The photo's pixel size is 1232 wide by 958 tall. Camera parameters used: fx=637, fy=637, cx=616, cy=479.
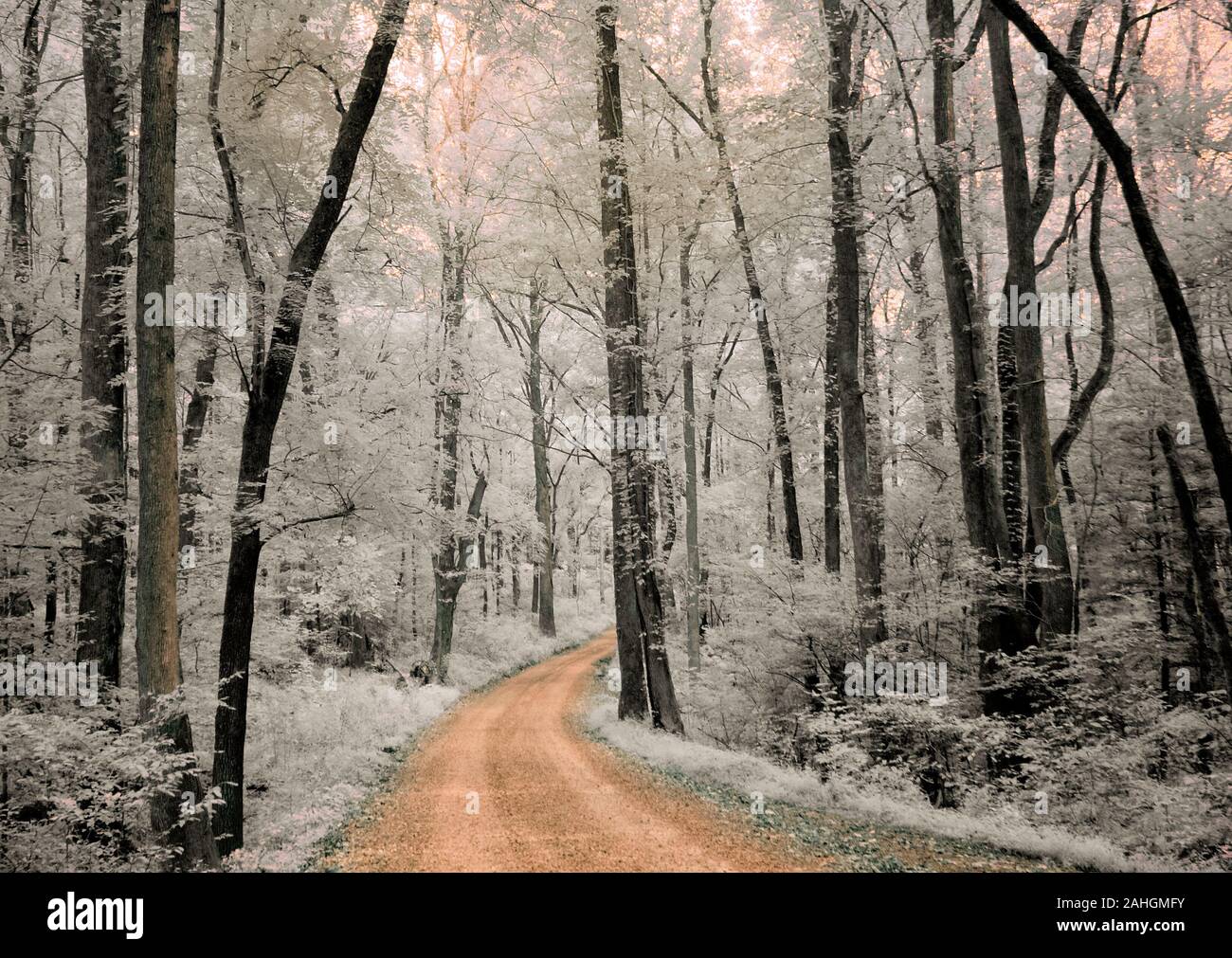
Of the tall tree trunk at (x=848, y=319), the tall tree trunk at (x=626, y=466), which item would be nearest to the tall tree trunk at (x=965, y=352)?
the tall tree trunk at (x=848, y=319)

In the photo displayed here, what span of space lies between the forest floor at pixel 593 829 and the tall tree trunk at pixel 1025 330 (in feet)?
19.7

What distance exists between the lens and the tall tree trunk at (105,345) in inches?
314

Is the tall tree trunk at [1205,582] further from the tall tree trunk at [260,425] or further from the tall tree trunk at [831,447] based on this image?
the tall tree trunk at [260,425]

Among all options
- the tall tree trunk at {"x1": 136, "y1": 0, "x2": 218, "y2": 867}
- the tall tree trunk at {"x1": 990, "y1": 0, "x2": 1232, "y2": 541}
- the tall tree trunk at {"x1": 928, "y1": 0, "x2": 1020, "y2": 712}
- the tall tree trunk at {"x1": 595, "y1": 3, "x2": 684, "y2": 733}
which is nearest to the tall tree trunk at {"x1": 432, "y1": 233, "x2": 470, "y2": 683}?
the tall tree trunk at {"x1": 595, "y1": 3, "x2": 684, "y2": 733}

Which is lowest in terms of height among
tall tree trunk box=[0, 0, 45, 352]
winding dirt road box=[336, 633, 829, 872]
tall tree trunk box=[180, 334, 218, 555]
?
winding dirt road box=[336, 633, 829, 872]

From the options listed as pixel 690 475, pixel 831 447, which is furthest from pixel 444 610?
pixel 831 447

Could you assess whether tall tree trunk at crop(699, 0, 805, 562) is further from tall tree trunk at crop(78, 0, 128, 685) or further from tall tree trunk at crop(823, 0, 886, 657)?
tall tree trunk at crop(78, 0, 128, 685)

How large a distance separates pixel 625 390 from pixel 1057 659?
7.88 m

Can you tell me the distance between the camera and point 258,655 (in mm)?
11172

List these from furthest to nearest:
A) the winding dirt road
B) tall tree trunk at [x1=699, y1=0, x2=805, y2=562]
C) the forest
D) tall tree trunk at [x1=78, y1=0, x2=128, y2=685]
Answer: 1. tall tree trunk at [x1=699, y1=0, x2=805, y2=562]
2. tall tree trunk at [x1=78, y1=0, x2=128, y2=685]
3. the forest
4. the winding dirt road

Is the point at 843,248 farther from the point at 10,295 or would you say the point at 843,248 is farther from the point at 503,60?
the point at 10,295

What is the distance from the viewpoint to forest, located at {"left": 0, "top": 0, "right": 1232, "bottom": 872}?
6.29 metres

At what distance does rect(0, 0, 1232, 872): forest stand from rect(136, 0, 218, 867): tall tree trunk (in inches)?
1.5

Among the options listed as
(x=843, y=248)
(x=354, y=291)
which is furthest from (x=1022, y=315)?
(x=354, y=291)
